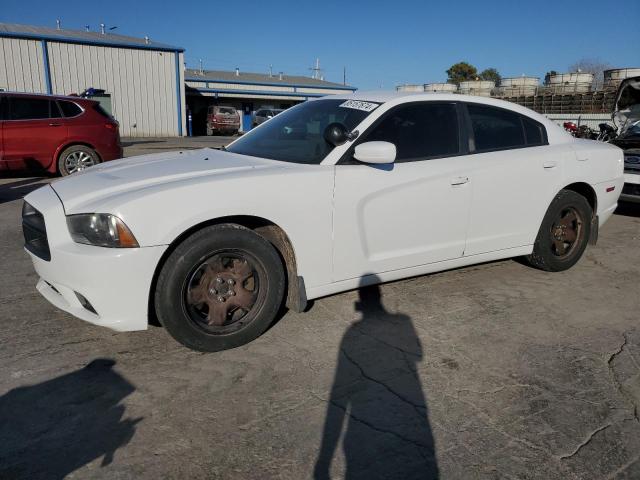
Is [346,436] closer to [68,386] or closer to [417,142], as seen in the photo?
[68,386]

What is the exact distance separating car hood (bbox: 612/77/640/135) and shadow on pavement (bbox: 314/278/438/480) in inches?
300

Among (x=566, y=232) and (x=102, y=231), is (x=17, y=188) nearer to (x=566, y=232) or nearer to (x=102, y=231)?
(x=102, y=231)

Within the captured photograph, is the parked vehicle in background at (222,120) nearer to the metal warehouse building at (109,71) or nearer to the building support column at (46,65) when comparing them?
the metal warehouse building at (109,71)

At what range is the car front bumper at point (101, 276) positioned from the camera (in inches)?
108

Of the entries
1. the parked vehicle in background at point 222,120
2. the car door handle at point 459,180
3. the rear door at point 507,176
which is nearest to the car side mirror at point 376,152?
the car door handle at point 459,180

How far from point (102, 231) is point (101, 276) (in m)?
0.24

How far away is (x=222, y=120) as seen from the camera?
31.9m

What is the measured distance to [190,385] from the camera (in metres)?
2.75

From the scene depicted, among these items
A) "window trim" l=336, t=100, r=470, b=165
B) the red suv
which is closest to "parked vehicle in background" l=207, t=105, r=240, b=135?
the red suv

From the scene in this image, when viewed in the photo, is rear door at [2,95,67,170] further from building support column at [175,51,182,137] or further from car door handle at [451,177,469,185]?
building support column at [175,51,182,137]

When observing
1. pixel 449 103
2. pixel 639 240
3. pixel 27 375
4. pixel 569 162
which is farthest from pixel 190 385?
pixel 639 240

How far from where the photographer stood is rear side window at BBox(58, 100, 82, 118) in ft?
31.2

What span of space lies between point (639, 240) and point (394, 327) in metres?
4.42

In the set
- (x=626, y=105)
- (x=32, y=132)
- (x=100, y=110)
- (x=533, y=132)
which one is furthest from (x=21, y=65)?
(x=533, y=132)
